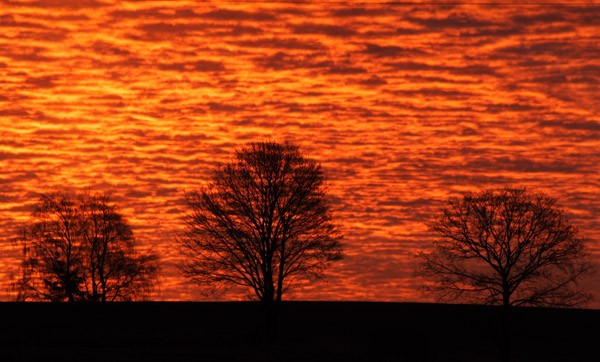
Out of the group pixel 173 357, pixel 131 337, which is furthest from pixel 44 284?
pixel 173 357

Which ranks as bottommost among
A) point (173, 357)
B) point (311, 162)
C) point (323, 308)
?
point (173, 357)

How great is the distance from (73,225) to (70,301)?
22.9 ft

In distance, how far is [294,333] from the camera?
71312 mm

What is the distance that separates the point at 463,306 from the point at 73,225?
3655 cm

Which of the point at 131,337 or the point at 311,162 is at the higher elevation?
the point at 311,162

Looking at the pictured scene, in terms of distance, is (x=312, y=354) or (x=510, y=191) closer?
(x=312, y=354)

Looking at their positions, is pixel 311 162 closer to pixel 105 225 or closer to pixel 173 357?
pixel 173 357

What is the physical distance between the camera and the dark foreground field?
52375 millimetres

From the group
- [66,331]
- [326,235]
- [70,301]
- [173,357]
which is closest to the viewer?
[173,357]

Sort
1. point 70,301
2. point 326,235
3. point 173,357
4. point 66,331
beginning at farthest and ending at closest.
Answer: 1. point 70,301
2. point 66,331
3. point 326,235
4. point 173,357

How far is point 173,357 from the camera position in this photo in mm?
52000

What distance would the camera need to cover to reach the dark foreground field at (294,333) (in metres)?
52.4

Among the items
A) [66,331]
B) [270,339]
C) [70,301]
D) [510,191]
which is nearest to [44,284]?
[70,301]

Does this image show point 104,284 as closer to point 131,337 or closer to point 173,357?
point 131,337
